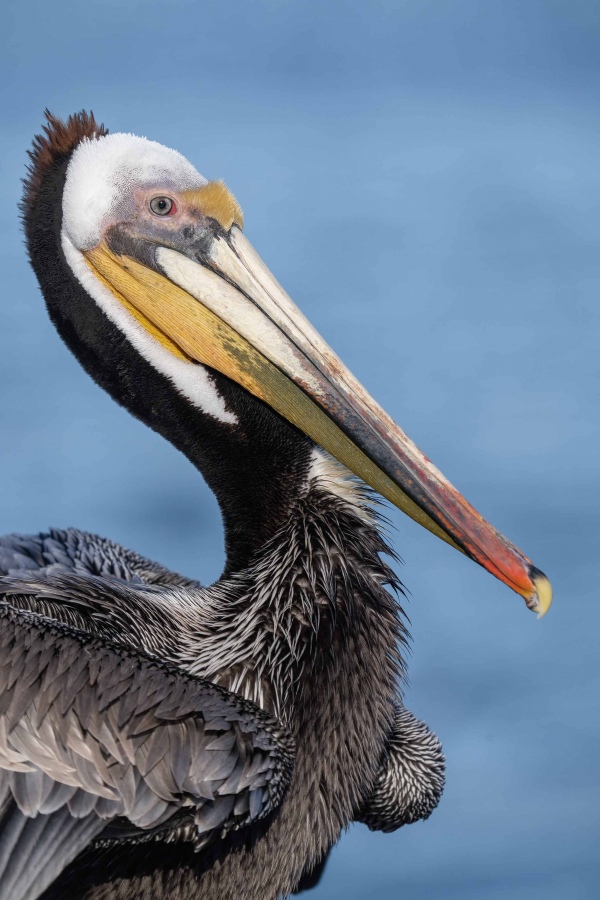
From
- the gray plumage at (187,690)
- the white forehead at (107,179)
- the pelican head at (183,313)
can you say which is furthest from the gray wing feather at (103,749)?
the white forehead at (107,179)

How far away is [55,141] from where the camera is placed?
3.43 metres

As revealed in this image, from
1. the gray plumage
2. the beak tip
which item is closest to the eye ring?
the gray plumage

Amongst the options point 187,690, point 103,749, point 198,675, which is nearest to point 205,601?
point 198,675

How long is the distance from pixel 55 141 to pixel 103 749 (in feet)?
4.98

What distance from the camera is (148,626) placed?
3.24 metres

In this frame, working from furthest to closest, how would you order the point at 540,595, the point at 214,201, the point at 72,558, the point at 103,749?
the point at 72,558 → the point at 214,201 → the point at 540,595 → the point at 103,749

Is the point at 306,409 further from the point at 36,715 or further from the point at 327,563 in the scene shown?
the point at 36,715

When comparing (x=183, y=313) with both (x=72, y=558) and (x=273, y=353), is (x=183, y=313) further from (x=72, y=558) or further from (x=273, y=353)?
(x=72, y=558)

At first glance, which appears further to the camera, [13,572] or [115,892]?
[13,572]

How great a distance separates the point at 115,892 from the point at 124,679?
0.50 m

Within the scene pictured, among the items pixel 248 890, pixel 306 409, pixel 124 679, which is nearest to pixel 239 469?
pixel 306 409

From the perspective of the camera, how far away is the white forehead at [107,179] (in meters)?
3.40

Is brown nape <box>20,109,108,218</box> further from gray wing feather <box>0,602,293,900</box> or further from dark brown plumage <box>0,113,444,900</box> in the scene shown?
gray wing feather <box>0,602,293,900</box>

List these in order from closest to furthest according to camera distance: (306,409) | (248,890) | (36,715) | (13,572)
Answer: (36,715) → (248,890) → (306,409) → (13,572)
